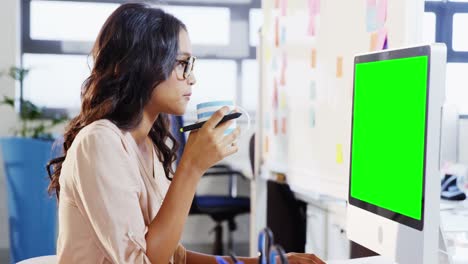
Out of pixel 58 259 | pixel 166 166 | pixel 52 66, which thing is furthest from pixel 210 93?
pixel 58 259

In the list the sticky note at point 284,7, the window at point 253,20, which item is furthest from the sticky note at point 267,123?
the window at point 253,20

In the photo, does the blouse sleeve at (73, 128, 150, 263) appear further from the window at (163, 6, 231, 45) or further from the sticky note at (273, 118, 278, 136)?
the window at (163, 6, 231, 45)

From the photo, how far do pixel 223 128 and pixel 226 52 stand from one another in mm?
3903

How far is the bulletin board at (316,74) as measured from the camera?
2.12 m

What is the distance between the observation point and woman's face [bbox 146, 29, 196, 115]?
1.34 metres

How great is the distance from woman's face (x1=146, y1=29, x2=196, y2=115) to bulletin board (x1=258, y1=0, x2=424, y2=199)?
2.51 feet

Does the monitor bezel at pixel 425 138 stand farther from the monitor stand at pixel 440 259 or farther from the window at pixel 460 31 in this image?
the window at pixel 460 31

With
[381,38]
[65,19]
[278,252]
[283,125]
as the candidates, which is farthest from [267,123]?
[278,252]

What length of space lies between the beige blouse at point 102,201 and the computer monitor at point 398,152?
44 cm

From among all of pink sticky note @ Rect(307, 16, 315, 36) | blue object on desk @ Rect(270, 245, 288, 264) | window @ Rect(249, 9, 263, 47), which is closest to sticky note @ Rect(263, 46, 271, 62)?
pink sticky note @ Rect(307, 16, 315, 36)

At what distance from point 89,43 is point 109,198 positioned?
397 centimetres

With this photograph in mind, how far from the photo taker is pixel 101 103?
4.37 feet

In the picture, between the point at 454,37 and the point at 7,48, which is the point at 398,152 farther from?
the point at 7,48

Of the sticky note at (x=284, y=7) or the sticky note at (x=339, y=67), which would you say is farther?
the sticky note at (x=284, y=7)
